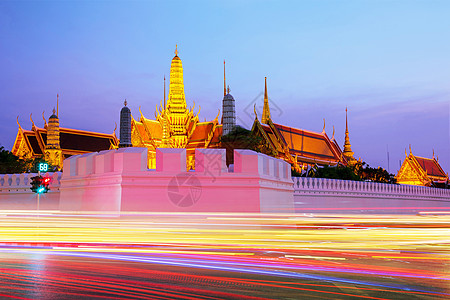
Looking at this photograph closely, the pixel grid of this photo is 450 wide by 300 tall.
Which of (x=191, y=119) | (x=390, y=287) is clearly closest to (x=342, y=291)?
(x=390, y=287)

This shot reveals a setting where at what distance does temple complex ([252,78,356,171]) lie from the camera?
173 ft

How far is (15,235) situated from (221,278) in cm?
615

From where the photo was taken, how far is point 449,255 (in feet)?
31.0

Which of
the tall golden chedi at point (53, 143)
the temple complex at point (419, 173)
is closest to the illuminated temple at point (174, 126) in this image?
the tall golden chedi at point (53, 143)

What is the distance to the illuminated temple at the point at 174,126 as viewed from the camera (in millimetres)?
63125

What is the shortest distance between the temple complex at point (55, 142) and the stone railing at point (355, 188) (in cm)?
3273

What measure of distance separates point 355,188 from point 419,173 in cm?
4752

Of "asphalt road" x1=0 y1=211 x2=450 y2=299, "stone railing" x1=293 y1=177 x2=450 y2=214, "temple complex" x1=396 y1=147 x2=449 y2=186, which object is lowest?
"asphalt road" x1=0 y1=211 x2=450 y2=299

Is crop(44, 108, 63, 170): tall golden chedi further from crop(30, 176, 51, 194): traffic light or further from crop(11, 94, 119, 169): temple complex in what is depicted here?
crop(30, 176, 51, 194): traffic light

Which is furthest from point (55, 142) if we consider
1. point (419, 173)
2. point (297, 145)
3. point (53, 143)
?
point (419, 173)

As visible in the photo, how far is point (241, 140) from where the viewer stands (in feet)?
157

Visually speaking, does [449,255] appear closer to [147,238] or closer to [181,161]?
[147,238]

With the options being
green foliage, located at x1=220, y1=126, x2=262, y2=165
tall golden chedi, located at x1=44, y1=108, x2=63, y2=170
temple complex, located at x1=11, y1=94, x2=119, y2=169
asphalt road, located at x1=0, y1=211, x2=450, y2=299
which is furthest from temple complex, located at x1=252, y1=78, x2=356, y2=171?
asphalt road, located at x1=0, y1=211, x2=450, y2=299

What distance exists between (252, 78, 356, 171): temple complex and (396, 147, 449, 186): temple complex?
48.0ft
